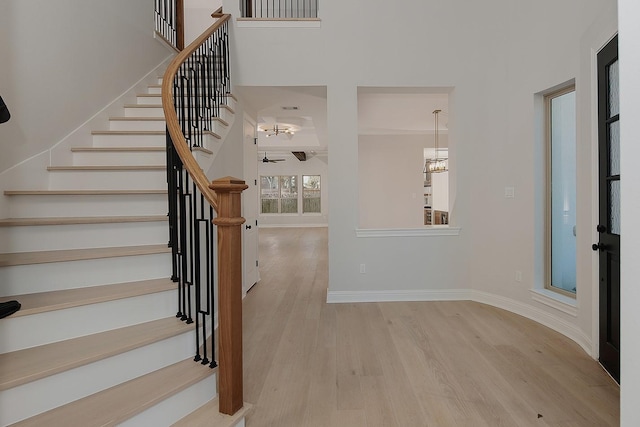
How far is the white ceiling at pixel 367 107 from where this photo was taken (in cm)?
→ 413

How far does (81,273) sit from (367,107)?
16.2ft

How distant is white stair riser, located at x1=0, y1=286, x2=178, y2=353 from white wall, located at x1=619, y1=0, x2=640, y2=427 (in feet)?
7.05

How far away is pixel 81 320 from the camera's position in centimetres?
170

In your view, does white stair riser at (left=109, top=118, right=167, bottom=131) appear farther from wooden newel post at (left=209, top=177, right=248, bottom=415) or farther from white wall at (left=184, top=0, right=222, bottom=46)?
white wall at (left=184, top=0, right=222, bottom=46)

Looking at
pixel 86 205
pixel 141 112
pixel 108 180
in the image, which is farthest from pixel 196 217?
pixel 141 112

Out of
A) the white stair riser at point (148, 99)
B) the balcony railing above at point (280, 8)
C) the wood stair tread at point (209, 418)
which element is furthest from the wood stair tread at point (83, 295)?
the balcony railing above at point (280, 8)

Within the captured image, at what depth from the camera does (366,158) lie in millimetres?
7832

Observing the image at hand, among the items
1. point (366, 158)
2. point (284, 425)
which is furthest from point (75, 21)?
point (366, 158)

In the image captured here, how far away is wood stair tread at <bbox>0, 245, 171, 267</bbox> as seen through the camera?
1818 millimetres

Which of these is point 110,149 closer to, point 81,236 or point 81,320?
point 81,236

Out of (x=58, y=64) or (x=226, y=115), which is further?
(x=226, y=115)

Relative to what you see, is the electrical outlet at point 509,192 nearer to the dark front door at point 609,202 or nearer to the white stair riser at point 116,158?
the dark front door at point 609,202

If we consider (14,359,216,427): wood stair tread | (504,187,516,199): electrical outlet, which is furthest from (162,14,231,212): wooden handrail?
(504,187,516,199): electrical outlet

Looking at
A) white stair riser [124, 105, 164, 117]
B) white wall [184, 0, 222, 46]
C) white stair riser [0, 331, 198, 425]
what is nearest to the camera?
white stair riser [0, 331, 198, 425]
